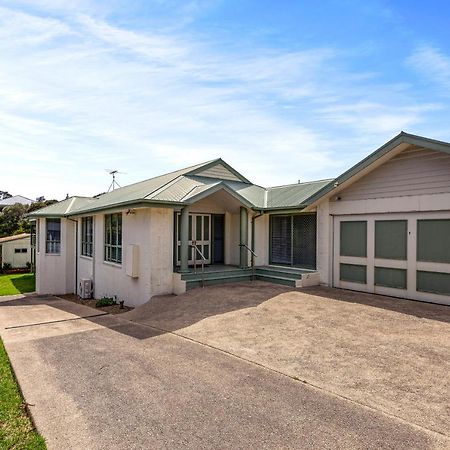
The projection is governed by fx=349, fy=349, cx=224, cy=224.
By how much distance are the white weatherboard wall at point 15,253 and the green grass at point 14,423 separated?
25.7 m

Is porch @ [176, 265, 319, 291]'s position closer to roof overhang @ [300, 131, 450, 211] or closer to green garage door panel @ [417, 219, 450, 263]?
roof overhang @ [300, 131, 450, 211]

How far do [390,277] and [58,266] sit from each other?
51.8ft

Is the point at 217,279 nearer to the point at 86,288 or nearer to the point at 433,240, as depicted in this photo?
the point at 433,240

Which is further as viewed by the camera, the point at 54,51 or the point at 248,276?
the point at 248,276

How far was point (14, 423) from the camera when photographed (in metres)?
4.09

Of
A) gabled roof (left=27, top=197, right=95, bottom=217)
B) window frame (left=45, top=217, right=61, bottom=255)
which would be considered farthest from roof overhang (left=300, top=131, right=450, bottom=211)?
window frame (left=45, top=217, right=61, bottom=255)

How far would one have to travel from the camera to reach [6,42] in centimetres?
734

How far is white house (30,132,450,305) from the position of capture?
944 centimetres

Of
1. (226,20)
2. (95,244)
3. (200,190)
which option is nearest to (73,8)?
(226,20)

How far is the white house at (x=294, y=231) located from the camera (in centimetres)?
944

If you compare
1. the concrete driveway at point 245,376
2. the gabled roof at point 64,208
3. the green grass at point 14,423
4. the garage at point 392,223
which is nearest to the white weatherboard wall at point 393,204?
the garage at point 392,223

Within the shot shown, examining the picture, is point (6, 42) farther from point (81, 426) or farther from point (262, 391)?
point (262, 391)

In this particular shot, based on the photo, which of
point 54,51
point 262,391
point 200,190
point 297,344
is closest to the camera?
point 262,391

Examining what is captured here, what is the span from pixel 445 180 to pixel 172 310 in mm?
7999
